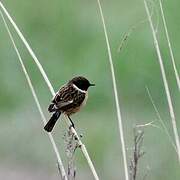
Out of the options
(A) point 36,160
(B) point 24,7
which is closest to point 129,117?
(A) point 36,160

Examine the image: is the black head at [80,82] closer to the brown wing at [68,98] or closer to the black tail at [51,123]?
the brown wing at [68,98]

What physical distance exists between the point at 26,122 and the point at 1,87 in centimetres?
52

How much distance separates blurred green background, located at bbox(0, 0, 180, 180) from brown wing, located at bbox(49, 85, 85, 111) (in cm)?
176

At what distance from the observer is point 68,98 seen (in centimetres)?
562

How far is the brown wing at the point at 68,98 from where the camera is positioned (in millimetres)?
5461

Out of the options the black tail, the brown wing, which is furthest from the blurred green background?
the black tail

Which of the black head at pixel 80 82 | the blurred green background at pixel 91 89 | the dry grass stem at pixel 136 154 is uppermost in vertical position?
the dry grass stem at pixel 136 154

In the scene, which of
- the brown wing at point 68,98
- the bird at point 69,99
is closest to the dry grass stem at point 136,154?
the bird at point 69,99

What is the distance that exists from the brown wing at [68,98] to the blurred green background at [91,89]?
5.77 feet

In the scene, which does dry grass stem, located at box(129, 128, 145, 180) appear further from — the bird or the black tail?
the bird

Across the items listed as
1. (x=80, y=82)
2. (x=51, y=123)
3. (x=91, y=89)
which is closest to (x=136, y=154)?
(x=51, y=123)

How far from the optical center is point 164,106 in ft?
28.5

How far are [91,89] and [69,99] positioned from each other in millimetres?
3390

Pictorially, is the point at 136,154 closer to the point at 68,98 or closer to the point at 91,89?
the point at 68,98
